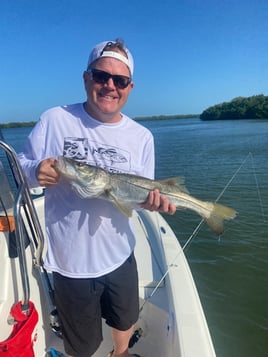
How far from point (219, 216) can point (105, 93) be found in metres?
1.49

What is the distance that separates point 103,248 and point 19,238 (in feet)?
1.97

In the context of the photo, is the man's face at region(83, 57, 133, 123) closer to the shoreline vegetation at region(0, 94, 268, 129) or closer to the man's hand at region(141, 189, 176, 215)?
the man's hand at region(141, 189, 176, 215)

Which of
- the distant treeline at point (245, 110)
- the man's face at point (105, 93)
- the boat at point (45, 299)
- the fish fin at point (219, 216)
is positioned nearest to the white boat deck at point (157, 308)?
the boat at point (45, 299)

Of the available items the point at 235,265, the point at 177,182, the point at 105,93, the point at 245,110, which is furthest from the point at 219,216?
Answer: the point at 245,110

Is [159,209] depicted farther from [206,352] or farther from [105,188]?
[206,352]

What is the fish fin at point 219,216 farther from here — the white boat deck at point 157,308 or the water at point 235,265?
the water at point 235,265

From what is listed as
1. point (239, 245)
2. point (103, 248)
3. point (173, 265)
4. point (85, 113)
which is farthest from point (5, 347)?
point (239, 245)

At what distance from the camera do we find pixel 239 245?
7641 mm

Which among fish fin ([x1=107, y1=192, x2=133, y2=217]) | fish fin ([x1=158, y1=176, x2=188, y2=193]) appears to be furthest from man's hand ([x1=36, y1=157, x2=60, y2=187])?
fish fin ([x1=158, y1=176, x2=188, y2=193])

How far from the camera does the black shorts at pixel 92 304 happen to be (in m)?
2.27

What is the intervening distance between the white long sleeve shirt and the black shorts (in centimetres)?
11

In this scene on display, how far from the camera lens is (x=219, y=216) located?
282cm

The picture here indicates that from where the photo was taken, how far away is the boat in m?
2.19

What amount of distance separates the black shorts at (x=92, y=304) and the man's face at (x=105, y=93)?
1.14 metres
